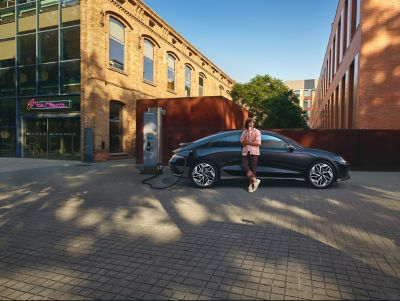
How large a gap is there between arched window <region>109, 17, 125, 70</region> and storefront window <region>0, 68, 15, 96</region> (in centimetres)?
661

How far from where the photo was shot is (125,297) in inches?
104

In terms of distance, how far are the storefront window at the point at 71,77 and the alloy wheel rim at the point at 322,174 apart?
13724 mm

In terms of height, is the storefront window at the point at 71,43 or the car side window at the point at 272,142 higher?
the storefront window at the point at 71,43

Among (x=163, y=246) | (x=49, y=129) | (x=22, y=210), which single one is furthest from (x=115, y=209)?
(x=49, y=129)

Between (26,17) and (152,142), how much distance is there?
14.0m

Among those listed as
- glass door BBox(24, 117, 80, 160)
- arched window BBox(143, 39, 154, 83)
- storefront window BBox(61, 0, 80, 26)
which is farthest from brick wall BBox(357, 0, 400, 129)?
glass door BBox(24, 117, 80, 160)

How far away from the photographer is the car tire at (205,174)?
316 inches

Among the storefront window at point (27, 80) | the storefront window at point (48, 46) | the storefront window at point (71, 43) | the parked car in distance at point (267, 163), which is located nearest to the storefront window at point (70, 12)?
the storefront window at point (71, 43)

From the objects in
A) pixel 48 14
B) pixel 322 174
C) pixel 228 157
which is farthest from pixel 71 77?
pixel 322 174

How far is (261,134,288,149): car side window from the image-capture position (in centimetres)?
813

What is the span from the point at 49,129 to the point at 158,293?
1779 centimetres

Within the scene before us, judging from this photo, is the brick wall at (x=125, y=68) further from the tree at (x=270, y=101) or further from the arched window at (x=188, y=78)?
the tree at (x=270, y=101)

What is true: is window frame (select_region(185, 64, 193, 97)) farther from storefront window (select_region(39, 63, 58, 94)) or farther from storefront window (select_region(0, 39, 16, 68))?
storefront window (select_region(0, 39, 16, 68))

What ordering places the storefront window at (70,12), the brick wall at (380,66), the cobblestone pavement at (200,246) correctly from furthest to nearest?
the storefront window at (70,12)
the brick wall at (380,66)
the cobblestone pavement at (200,246)
